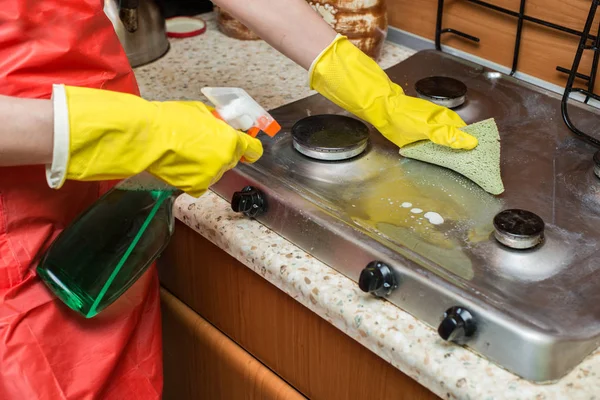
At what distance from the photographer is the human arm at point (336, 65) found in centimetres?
101

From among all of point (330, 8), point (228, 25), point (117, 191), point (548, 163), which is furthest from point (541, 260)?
point (228, 25)

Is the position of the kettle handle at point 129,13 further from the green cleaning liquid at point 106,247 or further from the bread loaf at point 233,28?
the green cleaning liquid at point 106,247

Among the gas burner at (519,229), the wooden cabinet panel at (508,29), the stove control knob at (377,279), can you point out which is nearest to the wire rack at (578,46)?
the wooden cabinet panel at (508,29)

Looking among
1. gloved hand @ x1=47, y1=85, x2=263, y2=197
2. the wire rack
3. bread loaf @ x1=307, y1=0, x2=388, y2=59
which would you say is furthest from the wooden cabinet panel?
gloved hand @ x1=47, y1=85, x2=263, y2=197

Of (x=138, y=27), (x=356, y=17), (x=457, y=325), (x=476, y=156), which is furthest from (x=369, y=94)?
(x=138, y=27)

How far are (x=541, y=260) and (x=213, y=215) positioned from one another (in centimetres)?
41

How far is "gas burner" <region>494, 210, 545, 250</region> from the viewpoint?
32.2 inches

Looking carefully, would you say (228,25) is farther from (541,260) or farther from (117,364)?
(541,260)

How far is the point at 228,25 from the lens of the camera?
1416 mm

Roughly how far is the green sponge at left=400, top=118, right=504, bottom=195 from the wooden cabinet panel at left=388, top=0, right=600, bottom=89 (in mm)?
250

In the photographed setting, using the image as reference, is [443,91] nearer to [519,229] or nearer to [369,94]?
[369,94]

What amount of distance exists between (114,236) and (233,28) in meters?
0.64

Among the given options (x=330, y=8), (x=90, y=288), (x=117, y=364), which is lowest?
(x=117, y=364)

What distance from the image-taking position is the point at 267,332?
982mm
